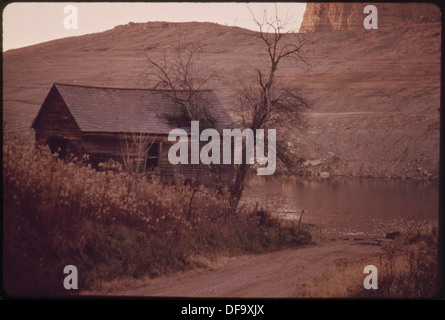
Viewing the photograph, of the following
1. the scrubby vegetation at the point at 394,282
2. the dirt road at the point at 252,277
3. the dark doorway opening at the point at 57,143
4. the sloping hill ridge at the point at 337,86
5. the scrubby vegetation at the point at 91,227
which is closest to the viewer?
the scrubby vegetation at the point at 394,282

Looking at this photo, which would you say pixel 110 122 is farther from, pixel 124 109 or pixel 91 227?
pixel 91 227

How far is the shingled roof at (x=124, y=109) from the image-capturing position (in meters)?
18.5

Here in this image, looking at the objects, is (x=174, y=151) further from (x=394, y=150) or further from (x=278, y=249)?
(x=394, y=150)

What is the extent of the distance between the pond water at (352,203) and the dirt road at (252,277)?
4.83 metres

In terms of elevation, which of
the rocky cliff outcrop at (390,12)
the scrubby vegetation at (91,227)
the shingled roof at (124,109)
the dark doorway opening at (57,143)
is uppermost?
the rocky cliff outcrop at (390,12)

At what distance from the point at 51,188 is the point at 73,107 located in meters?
10.8

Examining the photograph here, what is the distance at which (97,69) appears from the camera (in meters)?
33.6

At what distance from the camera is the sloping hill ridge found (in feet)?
Result: 85.2

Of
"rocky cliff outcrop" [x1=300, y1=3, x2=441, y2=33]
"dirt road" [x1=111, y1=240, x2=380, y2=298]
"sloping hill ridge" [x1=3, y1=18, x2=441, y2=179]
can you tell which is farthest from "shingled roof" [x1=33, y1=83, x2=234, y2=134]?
"rocky cliff outcrop" [x1=300, y1=3, x2=441, y2=33]

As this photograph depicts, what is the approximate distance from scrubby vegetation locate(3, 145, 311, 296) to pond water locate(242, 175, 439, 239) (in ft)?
18.5

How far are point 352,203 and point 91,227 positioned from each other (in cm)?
1791

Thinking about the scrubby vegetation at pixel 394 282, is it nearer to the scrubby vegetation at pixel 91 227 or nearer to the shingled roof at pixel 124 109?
the scrubby vegetation at pixel 91 227

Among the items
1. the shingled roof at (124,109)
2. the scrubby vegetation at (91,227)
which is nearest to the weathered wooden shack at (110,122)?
the shingled roof at (124,109)

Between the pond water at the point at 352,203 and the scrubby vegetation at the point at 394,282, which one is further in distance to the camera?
the pond water at the point at 352,203
